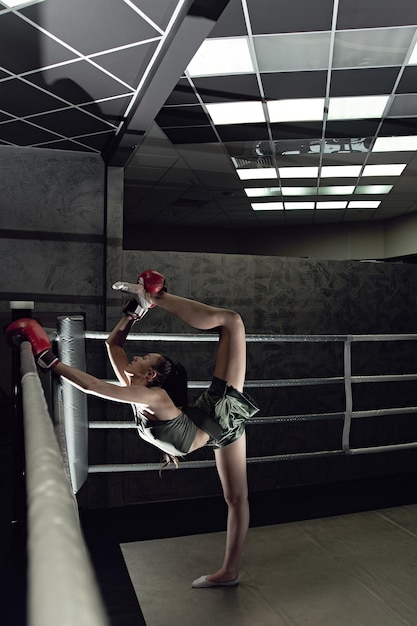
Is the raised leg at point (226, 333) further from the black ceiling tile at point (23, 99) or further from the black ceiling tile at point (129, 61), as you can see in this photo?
the black ceiling tile at point (23, 99)

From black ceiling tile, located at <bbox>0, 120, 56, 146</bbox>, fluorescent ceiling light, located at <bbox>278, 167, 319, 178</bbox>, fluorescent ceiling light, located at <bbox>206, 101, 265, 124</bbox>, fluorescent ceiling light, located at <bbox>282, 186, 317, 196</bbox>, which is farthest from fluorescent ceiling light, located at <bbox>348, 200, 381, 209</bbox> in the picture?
black ceiling tile, located at <bbox>0, 120, 56, 146</bbox>

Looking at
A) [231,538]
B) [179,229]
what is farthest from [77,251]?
[179,229]

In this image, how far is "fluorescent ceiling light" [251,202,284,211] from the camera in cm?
832

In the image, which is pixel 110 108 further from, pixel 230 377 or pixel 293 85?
pixel 230 377

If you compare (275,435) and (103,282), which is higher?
(103,282)

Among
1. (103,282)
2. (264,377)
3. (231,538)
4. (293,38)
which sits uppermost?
(293,38)

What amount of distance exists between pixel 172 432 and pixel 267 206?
23.0 feet

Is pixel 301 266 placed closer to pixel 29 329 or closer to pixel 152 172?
pixel 29 329

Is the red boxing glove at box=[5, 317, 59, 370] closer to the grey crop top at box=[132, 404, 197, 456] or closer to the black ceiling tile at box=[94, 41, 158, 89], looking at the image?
the grey crop top at box=[132, 404, 197, 456]

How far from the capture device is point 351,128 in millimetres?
4672

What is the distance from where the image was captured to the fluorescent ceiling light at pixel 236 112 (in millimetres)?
4031

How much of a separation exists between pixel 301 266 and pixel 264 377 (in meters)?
0.82

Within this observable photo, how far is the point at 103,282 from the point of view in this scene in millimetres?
3754

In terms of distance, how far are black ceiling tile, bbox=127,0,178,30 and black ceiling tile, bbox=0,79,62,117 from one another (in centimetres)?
93
